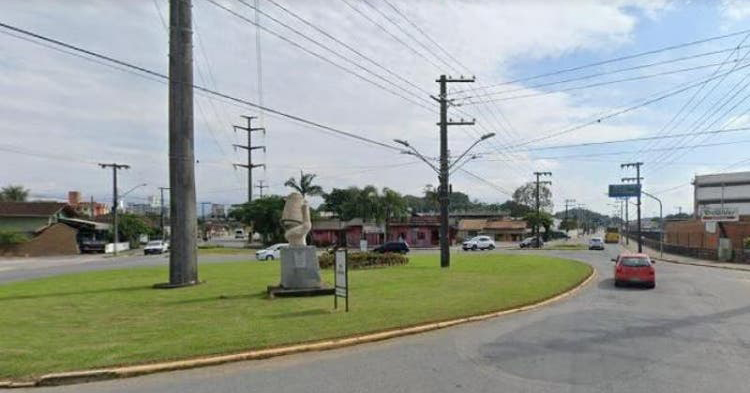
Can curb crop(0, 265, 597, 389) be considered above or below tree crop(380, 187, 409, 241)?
below

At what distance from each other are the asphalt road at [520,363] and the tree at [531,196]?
493 feet

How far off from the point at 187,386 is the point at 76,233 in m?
76.8

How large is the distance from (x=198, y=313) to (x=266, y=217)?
7231cm

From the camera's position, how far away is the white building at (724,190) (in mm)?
130750

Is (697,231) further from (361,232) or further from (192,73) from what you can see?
(192,73)

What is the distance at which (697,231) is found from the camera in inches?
2783

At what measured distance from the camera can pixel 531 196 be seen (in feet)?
565

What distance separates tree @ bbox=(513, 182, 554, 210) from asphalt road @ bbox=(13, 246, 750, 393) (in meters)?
150

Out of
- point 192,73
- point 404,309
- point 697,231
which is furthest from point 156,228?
point 404,309

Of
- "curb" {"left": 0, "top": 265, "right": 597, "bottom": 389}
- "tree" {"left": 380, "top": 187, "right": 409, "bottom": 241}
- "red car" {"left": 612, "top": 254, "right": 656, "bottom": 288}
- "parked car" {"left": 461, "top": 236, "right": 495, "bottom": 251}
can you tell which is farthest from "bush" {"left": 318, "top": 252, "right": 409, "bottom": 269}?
"tree" {"left": 380, "top": 187, "right": 409, "bottom": 241}

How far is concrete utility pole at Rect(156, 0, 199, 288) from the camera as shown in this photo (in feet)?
79.6

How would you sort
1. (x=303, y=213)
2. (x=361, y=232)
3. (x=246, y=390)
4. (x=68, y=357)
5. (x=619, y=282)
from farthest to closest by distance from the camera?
(x=361, y=232) → (x=619, y=282) → (x=303, y=213) → (x=68, y=357) → (x=246, y=390)

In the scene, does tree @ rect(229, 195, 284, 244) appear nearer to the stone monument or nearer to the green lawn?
the green lawn

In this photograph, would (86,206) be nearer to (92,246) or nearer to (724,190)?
(92,246)
